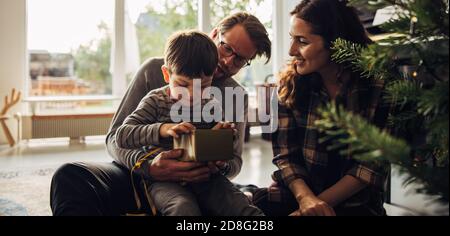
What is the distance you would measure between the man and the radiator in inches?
152

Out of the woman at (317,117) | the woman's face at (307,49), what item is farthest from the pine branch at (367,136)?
the woman's face at (307,49)

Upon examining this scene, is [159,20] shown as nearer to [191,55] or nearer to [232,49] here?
[232,49]

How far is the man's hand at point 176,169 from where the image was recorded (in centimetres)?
109

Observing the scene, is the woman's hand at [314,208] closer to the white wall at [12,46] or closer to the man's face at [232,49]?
the man's face at [232,49]

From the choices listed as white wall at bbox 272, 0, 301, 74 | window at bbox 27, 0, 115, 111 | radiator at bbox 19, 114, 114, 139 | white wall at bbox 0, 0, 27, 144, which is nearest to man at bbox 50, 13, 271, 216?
radiator at bbox 19, 114, 114, 139

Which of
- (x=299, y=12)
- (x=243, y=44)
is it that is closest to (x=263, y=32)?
(x=243, y=44)

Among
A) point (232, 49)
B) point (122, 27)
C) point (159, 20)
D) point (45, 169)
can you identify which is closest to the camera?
point (232, 49)

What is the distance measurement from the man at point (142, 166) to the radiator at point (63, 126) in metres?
3.86

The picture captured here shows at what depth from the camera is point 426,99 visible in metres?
0.49

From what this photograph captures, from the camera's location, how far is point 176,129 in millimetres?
1025

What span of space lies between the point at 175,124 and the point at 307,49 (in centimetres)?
44

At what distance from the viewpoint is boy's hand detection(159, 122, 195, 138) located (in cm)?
99

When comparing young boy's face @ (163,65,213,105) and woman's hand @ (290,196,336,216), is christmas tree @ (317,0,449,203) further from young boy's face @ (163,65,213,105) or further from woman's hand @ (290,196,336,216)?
young boy's face @ (163,65,213,105)

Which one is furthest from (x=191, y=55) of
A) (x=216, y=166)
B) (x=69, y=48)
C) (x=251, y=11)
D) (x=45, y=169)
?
(x=69, y=48)
